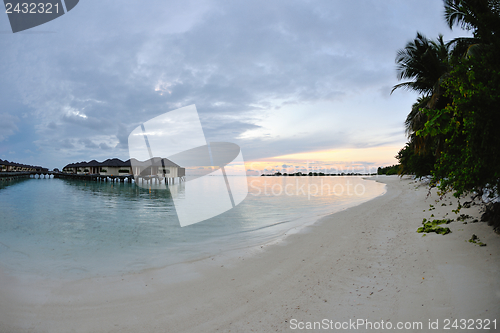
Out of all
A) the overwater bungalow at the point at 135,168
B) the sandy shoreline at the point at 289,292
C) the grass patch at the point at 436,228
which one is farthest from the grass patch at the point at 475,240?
the overwater bungalow at the point at 135,168

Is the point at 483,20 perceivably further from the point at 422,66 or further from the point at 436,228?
the point at 422,66

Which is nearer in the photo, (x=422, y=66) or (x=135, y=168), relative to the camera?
(x=422, y=66)

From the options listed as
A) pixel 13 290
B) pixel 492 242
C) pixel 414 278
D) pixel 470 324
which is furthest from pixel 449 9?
pixel 13 290

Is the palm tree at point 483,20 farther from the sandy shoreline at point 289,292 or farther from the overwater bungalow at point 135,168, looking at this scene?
the overwater bungalow at point 135,168

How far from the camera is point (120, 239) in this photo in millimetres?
11922

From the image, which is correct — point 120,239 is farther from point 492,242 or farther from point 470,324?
point 492,242

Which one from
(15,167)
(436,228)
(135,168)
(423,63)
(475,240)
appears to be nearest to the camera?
(475,240)

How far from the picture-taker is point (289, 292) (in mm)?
4844

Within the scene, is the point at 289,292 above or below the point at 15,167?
below

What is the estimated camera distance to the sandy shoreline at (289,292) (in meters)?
3.88

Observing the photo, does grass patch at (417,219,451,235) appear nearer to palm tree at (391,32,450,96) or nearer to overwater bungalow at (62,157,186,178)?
palm tree at (391,32,450,96)

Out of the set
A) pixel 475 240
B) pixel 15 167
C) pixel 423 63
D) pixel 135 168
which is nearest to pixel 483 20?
pixel 475 240

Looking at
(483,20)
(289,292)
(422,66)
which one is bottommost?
(289,292)

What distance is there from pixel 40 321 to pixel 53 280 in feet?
8.91
